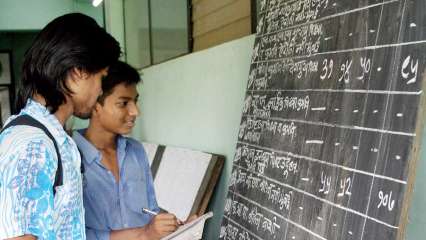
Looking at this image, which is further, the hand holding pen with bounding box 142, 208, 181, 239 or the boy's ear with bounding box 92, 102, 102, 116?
the boy's ear with bounding box 92, 102, 102, 116

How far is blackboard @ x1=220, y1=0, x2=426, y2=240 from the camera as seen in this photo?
3.59 ft

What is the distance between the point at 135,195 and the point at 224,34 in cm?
154

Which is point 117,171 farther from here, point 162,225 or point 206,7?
point 206,7

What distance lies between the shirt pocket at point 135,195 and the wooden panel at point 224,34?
121 cm

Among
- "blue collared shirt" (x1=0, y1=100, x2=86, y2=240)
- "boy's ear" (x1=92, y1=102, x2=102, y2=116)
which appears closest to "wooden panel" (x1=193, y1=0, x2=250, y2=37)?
"boy's ear" (x1=92, y1=102, x2=102, y2=116)

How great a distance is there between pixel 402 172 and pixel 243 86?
1585 mm

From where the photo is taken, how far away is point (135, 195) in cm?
188

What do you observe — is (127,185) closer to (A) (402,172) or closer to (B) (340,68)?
(B) (340,68)

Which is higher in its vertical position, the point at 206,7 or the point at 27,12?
the point at 27,12

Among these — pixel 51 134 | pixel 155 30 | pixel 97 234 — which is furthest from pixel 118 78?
pixel 155 30

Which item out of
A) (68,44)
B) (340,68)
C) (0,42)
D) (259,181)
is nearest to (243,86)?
(259,181)

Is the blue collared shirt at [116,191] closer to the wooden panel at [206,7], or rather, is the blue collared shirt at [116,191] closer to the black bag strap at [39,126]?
the black bag strap at [39,126]

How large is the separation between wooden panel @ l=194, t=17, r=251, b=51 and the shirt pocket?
47.8 inches

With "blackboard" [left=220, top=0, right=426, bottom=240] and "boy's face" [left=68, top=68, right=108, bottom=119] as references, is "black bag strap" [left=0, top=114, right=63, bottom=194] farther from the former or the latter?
"blackboard" [left=220, top=0, right=426, bottom=240]
